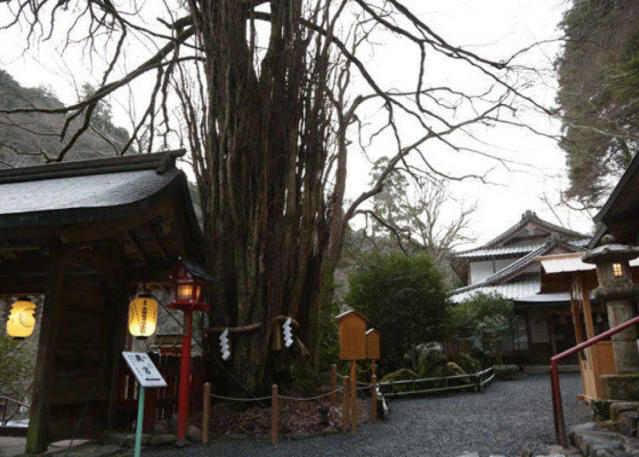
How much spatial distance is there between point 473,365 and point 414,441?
973 centimetres

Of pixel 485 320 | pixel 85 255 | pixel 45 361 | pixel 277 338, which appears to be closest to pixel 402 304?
pixel 485 320

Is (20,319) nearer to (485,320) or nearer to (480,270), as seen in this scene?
(485,320)

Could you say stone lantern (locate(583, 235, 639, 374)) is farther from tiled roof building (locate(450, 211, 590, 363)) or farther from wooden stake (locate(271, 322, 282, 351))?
tiled roof building (locate(450, 211, 590, 363))

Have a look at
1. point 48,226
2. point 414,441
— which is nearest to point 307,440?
point 414,441

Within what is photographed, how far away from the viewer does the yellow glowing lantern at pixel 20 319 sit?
6871 millimetres

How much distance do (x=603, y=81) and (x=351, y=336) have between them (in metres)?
12.3

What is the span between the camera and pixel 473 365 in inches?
591

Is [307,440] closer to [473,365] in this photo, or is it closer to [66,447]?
[66,447]

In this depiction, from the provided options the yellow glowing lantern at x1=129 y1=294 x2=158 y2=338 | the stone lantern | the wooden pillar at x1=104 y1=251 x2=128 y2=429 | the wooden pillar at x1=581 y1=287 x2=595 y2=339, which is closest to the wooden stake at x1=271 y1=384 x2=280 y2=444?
the yellow glowing lantern at x1=129 y1=294 x2=158 y2=338

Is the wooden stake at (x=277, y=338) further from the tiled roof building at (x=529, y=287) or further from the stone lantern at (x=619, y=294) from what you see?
the tiled roof building at (x=529, y=287)

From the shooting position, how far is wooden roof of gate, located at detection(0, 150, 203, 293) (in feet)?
15.7

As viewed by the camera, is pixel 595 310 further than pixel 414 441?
Yes

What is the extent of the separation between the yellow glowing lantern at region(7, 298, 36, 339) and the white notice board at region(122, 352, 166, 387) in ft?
11.9

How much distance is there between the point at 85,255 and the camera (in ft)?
19.7
